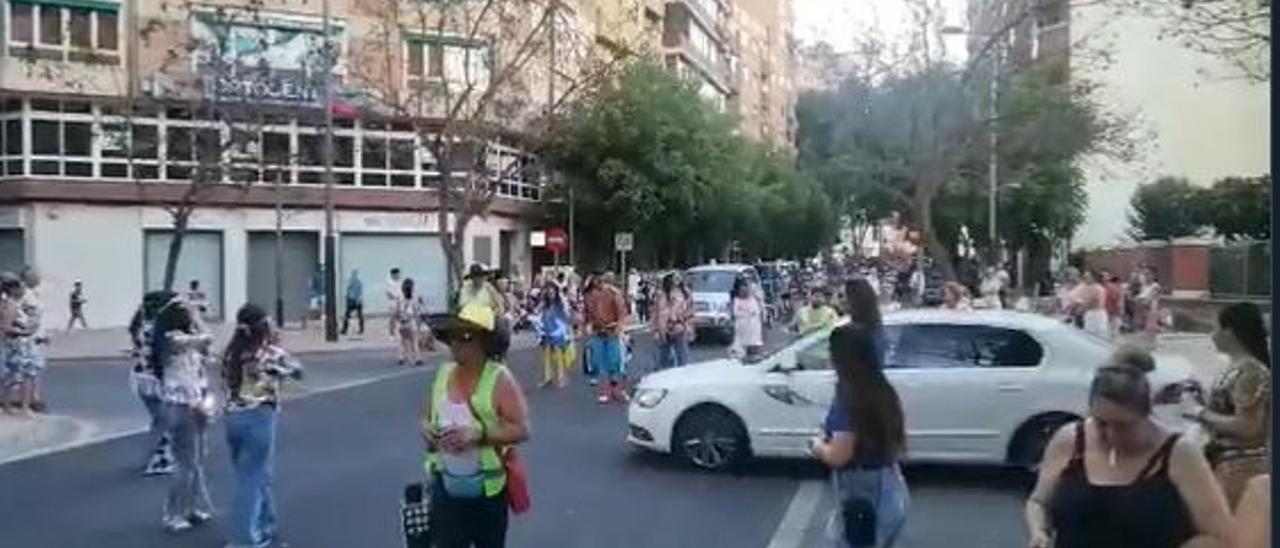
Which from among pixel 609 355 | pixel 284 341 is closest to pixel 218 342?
pixel 284 341

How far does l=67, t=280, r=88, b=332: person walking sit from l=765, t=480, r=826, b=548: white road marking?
3017 centimetres

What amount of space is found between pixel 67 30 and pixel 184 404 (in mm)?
34369

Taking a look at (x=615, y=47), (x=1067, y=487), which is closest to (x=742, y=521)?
(x=1067, y=487)

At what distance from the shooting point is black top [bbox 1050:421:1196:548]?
13.1 ft

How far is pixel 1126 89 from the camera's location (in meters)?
39.3

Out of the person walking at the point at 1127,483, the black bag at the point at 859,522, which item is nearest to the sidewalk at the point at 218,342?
the black bag at the point at 859,522

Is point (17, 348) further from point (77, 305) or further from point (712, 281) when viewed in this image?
point (77, 305)

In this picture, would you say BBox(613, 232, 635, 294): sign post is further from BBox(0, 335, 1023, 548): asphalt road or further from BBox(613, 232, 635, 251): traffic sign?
BBox(0, 335, 1023, 548): asphalt road

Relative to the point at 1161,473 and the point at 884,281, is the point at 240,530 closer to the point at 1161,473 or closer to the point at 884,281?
the point at 1161,473

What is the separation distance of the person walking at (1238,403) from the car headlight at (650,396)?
6.53m

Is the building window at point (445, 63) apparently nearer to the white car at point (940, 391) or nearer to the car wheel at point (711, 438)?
the car wheel at point (711, 438)

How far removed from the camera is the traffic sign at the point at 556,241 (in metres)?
48.4

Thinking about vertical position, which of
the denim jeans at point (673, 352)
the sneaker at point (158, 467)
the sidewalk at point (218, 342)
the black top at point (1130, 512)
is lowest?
the sidewalk at point (218, 342)

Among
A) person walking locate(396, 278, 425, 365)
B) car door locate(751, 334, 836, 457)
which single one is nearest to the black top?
car door locate(751, 334, 836, 457)
